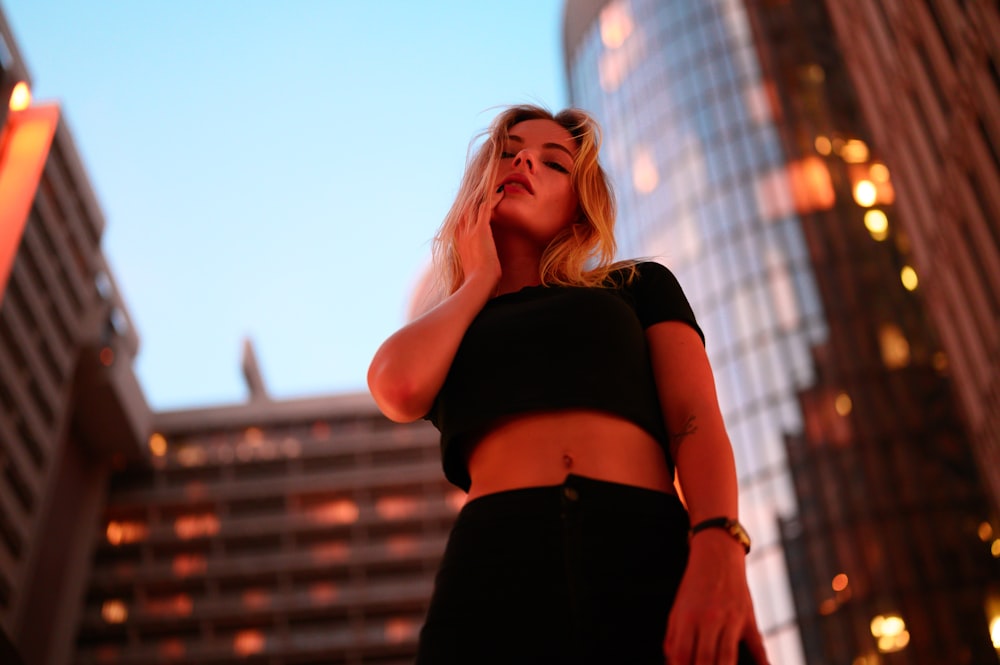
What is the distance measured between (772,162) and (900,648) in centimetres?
2161

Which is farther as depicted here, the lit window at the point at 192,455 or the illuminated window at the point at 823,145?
the lit window at the point at 192,455

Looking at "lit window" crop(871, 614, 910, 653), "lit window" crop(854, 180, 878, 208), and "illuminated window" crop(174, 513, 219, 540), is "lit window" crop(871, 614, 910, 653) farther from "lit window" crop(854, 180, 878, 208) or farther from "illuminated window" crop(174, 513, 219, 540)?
"illuminated window" crop(174, 513, 219, 540)

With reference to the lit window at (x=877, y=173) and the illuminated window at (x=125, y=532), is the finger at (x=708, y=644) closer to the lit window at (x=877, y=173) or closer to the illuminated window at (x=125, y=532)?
the lit window at (x=877, y=173)

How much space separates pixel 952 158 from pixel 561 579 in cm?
2223

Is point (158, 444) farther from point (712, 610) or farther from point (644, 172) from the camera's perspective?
point (712, 610)

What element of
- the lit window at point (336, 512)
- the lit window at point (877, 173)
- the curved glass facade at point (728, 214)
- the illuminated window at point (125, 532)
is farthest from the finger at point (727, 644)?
the illuminated window at point (125, 532)

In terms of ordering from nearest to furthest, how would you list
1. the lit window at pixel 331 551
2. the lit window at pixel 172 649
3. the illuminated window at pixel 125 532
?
the lit window at pixel 172 649
the lit window at pixel 331 551
the illuminated window at pixel 125 532

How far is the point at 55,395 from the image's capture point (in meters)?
49.6

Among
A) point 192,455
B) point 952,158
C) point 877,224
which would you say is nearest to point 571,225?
point 952,158

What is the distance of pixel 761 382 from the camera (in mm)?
41125

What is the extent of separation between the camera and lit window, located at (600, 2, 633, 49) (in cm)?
5419

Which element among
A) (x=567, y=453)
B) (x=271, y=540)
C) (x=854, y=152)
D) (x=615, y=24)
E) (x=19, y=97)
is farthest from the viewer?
(x=271, y=540)

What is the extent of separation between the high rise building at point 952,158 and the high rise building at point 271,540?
33760 millimetres

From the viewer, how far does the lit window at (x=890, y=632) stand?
3422 centimetres
